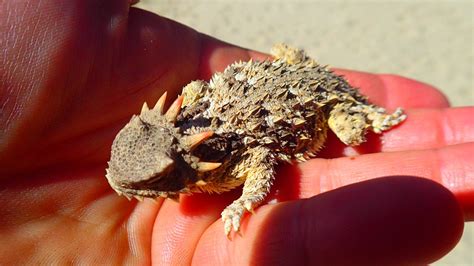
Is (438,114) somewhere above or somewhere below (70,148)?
above

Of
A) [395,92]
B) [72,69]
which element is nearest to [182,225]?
[72,69]

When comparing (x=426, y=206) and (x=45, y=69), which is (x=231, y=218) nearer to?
(x=426, y=206)

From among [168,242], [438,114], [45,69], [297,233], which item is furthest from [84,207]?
[438,114]

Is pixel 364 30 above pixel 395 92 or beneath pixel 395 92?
above

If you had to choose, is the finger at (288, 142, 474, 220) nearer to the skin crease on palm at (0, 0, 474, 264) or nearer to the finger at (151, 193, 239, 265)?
the skin crease on palm at (0, 0, 474, 264)

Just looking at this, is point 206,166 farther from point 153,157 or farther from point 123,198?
point 123,198

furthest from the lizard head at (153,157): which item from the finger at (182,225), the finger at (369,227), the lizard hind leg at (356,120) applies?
the lizard hind leg at (356,120)
